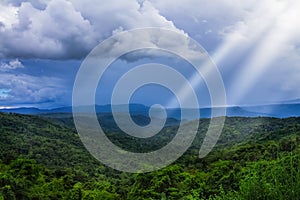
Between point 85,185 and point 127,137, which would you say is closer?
point 85,185

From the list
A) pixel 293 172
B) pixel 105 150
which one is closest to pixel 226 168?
pixel 293 172

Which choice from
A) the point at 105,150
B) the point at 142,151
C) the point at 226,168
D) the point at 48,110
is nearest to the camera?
the point at 226,168

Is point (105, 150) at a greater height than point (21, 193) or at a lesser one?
greater

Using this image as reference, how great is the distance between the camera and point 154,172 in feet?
70.0

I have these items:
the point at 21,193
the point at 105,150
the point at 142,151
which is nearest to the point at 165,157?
the point at 142,151

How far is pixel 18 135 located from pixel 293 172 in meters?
48.3

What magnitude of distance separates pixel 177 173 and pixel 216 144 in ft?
70.1

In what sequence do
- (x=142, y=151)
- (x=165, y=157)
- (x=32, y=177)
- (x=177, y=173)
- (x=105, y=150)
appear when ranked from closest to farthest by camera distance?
(x=177, y=173)
(x=32, y=177)
(x=165, y=157)
(x=142, y=151)
(x=105, y=150)

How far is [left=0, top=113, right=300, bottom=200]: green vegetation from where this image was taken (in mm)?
3598

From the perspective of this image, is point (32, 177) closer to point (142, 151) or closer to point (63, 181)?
point (63, 181)

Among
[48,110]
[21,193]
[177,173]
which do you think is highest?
[48,110]

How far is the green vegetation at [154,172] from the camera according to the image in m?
3.60

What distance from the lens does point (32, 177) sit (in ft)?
85.1

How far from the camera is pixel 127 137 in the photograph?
1805 inches
